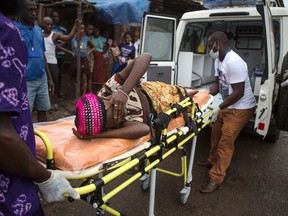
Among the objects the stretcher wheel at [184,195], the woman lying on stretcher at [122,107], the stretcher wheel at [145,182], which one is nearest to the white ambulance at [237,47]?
the stretcher wheel at [184,195]

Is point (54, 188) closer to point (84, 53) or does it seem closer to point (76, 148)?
point (76, 148)

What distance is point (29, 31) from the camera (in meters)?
2.88

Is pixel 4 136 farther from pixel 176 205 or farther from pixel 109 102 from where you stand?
pixel 176 205

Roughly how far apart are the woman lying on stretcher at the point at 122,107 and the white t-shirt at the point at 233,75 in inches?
32.4

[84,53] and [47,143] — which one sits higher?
[84,53]

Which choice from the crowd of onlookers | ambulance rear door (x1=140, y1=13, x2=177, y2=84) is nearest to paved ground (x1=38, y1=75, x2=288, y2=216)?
ambulance rear door (x1=140, y1=13, x2=177, y2=84)

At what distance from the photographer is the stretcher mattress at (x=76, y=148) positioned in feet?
4.75

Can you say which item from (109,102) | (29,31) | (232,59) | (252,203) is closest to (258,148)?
(252,203)

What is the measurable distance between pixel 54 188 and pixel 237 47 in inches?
212

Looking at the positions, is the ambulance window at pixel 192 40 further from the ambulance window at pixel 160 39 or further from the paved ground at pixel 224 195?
the paved ground at pixel 224 195

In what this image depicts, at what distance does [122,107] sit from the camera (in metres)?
1.86

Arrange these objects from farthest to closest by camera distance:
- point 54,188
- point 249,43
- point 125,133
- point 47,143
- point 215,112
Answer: point 249,43, point 215,112, point 125,133, point 47,143, point 54,188

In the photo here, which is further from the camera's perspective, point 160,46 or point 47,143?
point 160,46

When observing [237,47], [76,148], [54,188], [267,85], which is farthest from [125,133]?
[237,47]
